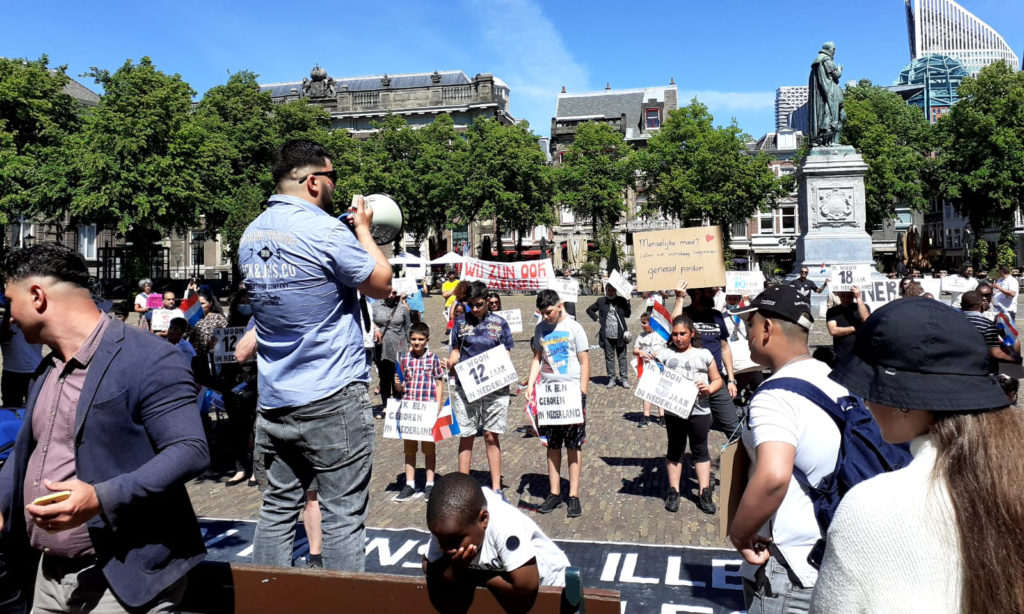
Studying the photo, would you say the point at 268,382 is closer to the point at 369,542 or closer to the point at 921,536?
the point at 921,536

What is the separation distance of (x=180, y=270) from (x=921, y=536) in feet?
202

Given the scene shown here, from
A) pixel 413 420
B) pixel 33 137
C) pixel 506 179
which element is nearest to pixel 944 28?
pixel 506 179

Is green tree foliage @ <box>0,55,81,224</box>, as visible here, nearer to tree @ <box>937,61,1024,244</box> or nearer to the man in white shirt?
the man in white shirt

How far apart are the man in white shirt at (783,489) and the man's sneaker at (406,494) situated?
4847mm

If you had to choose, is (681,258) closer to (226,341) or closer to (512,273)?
(226,341)

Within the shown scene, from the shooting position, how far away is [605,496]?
7277 mm

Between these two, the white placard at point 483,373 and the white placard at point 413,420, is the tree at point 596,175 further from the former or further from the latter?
the white placard at point 483,373

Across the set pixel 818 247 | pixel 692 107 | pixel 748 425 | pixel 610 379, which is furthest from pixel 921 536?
pixel 692 107

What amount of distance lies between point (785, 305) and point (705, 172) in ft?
170

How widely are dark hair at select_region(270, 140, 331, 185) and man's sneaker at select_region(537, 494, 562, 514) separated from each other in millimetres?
4337

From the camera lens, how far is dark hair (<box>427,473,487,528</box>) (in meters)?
2.86

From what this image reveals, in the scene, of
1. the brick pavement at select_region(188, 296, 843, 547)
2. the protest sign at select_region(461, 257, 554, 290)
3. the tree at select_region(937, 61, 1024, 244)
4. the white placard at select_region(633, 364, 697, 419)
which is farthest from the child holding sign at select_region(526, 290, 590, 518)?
the tree at select_region(937, 61, 1024, 244)

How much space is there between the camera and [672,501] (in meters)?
6.76

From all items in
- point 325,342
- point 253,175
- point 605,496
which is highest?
point 253,175
